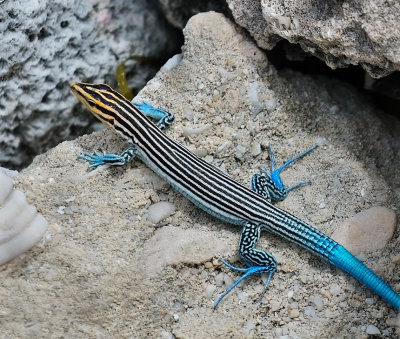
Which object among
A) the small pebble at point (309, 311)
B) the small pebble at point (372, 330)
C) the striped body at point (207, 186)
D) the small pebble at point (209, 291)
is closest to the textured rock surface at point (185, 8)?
the striped body at point (207, 186)

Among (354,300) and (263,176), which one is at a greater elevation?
(263,176)

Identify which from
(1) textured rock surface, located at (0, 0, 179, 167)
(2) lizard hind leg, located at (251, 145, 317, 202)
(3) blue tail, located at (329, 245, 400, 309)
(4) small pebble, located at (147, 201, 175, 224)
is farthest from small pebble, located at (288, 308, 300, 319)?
(1) textured rock surface, located at (0, 0, 179, 167)

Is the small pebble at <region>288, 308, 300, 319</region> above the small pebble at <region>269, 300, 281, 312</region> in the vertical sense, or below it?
below

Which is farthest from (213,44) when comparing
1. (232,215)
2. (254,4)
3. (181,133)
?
(232,215)

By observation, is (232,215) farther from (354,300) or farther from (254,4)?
(254,4)

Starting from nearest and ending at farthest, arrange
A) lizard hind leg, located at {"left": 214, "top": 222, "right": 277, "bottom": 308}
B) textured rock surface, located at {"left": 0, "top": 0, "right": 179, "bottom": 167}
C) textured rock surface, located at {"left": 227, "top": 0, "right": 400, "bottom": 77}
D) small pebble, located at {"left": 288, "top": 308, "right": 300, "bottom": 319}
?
textured rock surface, located at {"left": 227, "top": 0, "right": 400, "bottom": 77} → small pebble, located at {"left": 288, "top": 308, "right": 300, "bottom": 319} → lizard hind leg, located at {"left": 214, "top": 222, "right": 277, "bottom": 308} → textured rock surface, located at {"left": 0, "top": 0, "right": 179, "bottom": 167}

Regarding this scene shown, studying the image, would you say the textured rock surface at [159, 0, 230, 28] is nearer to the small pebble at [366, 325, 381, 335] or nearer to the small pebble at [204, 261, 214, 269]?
the small pebble at [204, 261, 214, 269]

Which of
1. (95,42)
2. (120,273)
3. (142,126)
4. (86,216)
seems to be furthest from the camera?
Answer: (95,42)

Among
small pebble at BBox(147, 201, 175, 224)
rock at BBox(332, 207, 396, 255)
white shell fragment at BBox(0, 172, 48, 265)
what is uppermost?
white shell fragment at BBox(0, 172, 48, 265)
